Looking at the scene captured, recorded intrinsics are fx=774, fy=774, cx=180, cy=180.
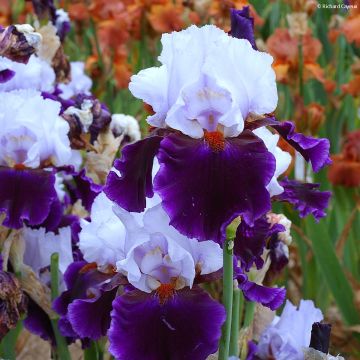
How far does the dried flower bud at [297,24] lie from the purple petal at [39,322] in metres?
1.49

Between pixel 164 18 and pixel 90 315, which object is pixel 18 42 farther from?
pixel 164 18

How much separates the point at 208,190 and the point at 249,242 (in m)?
0.16

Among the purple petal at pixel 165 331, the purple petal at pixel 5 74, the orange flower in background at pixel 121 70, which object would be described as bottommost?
the orange flower in background at pixel 121 70

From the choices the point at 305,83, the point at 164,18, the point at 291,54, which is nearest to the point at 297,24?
the point at 291,54

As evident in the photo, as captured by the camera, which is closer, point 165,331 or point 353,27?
point 165,331

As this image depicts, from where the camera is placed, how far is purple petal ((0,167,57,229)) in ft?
3.76

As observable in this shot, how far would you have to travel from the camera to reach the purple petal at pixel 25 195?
3.76ft

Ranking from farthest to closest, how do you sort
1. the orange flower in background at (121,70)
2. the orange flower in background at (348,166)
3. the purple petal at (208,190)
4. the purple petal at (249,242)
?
the orange flower in background at (121,70) → the orange flower in background at (348,166) → the purple petal at (249,242) → the purple petal at (208,190)

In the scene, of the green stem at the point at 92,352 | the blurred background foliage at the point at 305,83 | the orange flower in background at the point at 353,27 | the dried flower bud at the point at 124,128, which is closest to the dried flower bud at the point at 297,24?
the blurred background foliage at the point at 305,83

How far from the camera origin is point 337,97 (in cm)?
256

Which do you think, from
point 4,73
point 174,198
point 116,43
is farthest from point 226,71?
point 116,43

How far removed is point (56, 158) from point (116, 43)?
5.89 feet

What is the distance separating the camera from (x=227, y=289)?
32.4 inches

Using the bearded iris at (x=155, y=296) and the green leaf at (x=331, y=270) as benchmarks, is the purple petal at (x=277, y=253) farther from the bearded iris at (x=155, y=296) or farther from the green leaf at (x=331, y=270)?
the green leaf at (x=331, y=270)
